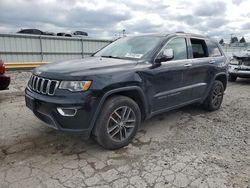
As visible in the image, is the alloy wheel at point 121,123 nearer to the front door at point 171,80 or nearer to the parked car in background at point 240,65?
the front door at point 171,80

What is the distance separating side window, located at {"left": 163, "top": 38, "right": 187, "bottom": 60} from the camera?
410cm

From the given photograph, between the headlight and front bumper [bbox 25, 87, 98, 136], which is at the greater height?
the headlight

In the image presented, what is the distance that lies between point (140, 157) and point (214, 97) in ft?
9.47

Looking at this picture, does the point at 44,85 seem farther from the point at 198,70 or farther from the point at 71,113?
the point at 198,70

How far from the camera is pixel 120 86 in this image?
3174 mm

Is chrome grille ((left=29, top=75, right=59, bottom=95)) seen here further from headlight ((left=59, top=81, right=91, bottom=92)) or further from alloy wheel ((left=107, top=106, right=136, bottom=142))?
alloy wheel ((left=107, top=106, right=136, bottom=142))

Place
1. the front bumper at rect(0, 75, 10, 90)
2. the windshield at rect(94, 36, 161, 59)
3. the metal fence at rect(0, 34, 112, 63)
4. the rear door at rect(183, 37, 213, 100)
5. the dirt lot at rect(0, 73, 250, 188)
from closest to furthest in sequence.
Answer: the dirt lot at rect(0, 73, 250, 188) → the windshield at rect(94, 36, 161, 59) → the rear door at rect(183, 37, 213, 100) → the front bumper at rect(0, 75, 10, 90) → the metal fence at rect(0, 34, 112, 63)

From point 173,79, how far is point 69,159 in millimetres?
2194

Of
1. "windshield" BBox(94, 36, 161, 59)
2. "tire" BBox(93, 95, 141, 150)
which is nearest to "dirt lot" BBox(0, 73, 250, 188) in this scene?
"tire" BBox(93, 95, 141, 150)

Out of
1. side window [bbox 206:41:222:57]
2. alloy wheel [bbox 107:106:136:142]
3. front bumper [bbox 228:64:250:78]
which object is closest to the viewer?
alloy wheel [bbox 107:106:136:142]

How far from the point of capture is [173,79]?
3.98m

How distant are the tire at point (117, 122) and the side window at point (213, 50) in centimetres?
262

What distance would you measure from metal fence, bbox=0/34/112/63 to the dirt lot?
8.00 metres

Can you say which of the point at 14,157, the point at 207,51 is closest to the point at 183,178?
the point at 14,157
